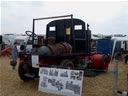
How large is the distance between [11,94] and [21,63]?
1.31 meters

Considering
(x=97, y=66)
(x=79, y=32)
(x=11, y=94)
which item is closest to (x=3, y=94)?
(x=11, y=94)

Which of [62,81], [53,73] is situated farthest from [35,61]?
[62,81]

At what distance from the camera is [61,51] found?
5.78m

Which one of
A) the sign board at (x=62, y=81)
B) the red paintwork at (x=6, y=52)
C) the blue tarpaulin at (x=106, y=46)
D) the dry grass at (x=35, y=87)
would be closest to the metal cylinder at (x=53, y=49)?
the sign board at (x=62, y=81)

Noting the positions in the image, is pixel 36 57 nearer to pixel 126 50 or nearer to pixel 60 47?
pixel 60 47

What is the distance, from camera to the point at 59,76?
3934 millimetres

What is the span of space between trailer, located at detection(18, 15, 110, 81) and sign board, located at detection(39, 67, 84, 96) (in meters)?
0.61

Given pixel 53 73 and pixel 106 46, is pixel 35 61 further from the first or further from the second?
pixel 106 46

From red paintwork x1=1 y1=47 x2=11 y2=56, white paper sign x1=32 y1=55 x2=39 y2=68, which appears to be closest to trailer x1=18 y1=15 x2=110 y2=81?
white paper sign x1=32 y1=55 x2=39 y2=68

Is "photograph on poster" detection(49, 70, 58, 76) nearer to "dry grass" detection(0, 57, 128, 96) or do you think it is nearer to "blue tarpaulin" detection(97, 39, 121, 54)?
"dry grass" detection(0, 57, 128, 96)

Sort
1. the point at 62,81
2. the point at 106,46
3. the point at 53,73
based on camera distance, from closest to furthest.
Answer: the point at 62,81, the point at 53,73, the point at 106,46

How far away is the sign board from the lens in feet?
12.0

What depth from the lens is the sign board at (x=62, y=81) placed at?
366 cm

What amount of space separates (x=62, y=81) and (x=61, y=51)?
2006mm
